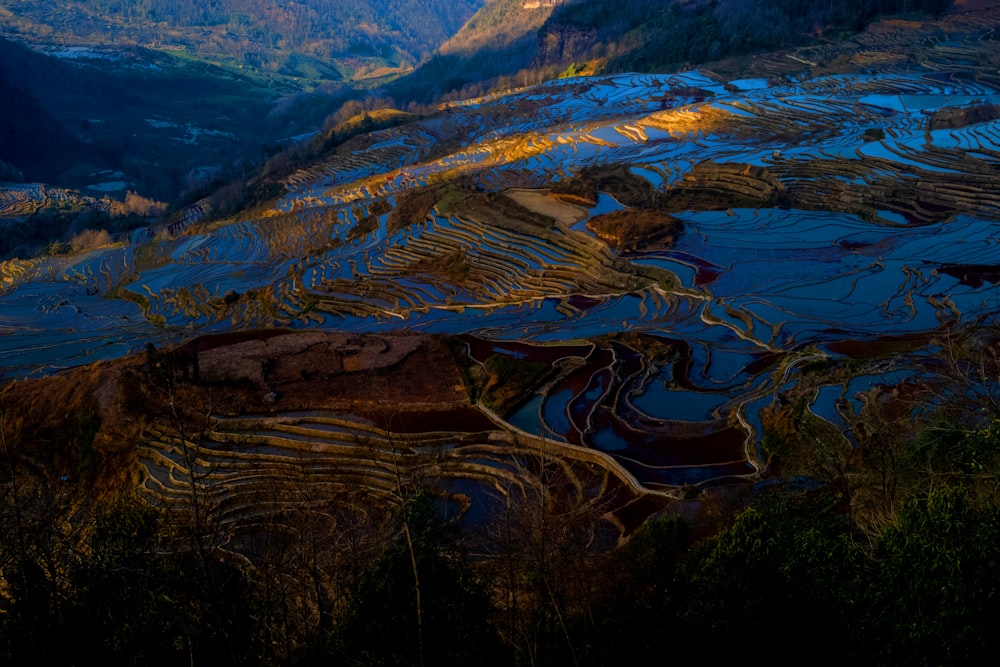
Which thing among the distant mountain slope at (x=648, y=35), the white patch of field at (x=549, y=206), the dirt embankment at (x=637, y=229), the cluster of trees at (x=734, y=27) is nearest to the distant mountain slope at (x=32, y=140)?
the distant mountain slope at (x=648, y=35)

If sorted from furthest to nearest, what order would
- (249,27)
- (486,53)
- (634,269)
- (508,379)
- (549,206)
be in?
1. (249,27)
2. (486,53)
3. (549,206)
4. (634,269)
5. (508,379)

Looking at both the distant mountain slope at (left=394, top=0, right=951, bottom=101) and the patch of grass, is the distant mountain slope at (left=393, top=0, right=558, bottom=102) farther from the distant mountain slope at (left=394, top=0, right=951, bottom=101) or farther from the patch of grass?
the patch of grass

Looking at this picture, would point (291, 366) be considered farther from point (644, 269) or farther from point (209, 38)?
point (209, 38)

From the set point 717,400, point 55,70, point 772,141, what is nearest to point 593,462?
point 717,400

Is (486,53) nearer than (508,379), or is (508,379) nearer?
(508,379)

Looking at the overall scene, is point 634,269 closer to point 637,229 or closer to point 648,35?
point 637,229

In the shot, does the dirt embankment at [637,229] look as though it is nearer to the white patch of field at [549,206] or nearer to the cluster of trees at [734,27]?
the white patch of field at [549,206]

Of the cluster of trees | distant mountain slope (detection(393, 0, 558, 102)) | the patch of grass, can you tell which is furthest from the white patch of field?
distant mountain slope (detection(393, 0, 558, 102))

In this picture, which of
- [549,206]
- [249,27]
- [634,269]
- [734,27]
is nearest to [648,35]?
[734,27]
